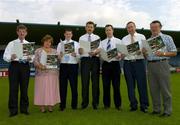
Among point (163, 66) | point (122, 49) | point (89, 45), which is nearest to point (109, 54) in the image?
point (122, 49)

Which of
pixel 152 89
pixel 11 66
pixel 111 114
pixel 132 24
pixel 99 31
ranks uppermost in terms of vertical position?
pixel 99 31

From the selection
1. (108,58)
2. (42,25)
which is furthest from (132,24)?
(42,25)

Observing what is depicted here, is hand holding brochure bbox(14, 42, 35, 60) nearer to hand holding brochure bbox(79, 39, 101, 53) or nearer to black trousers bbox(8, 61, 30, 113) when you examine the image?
black trousers bbox(8, 61, 30, 113)

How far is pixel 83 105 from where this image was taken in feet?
31.1

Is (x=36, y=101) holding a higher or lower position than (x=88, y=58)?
lower

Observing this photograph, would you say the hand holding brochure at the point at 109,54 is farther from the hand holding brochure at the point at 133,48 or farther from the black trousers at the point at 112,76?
the hand holding brochure at the point at 133,48

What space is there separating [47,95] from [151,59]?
2430mm

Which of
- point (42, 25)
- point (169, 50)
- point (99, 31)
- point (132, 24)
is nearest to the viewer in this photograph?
point (169, 50)

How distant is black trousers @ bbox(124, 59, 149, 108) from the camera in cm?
897

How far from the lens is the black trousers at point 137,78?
8.97 meters

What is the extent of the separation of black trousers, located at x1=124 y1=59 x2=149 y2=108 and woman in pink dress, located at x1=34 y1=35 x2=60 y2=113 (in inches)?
64.7

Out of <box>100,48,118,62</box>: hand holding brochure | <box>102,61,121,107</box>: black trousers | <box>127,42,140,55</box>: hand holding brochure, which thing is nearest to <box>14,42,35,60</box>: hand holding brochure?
<box>100,48,118,62</box>: hand holding brochure

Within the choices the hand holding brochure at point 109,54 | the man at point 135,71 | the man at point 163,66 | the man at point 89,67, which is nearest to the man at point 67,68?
the man at point 89,67

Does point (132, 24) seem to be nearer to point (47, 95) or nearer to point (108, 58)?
point (108, 58)
